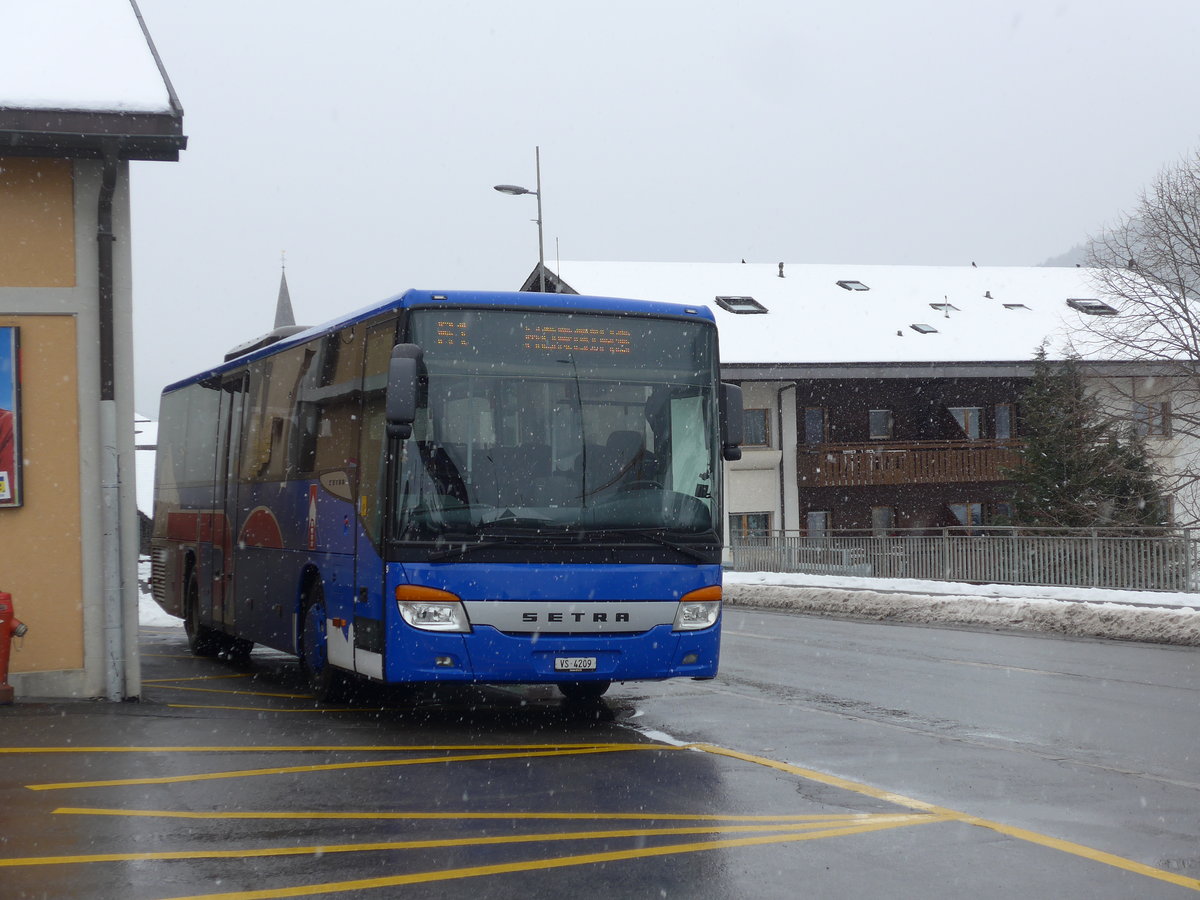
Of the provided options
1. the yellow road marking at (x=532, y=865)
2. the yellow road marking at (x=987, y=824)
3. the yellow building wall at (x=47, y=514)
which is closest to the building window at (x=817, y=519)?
the yellow building wall at (x=47, y=514)

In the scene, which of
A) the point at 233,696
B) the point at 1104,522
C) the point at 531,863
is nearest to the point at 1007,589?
the point at 1104,522

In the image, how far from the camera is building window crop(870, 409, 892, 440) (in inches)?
1762

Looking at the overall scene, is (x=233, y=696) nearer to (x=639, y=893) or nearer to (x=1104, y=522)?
(x=639, y=893)

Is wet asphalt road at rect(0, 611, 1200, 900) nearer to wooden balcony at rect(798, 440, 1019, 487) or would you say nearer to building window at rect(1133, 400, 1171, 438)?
building window at rect(1133, 400, 1171, 438)

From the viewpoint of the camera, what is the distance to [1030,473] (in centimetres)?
3525

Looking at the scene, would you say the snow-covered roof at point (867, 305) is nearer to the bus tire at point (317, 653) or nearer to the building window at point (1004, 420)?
the building window at point (1004, 420)

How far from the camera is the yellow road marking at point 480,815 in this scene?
7184 millimetres

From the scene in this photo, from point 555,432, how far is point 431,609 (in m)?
1.51

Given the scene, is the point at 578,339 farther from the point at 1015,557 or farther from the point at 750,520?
the point at 750,520

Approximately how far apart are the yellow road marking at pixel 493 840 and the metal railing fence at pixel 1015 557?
17322 mm

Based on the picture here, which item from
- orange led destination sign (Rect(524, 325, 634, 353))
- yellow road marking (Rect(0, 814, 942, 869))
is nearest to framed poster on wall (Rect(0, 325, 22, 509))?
orange led destination sign (Rect(524, 325, 634, 353))

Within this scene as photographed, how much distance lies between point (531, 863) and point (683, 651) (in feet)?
14.1

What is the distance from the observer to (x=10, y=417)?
38.0ft

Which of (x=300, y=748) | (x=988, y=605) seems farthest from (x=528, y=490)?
(x=988, y=605)
